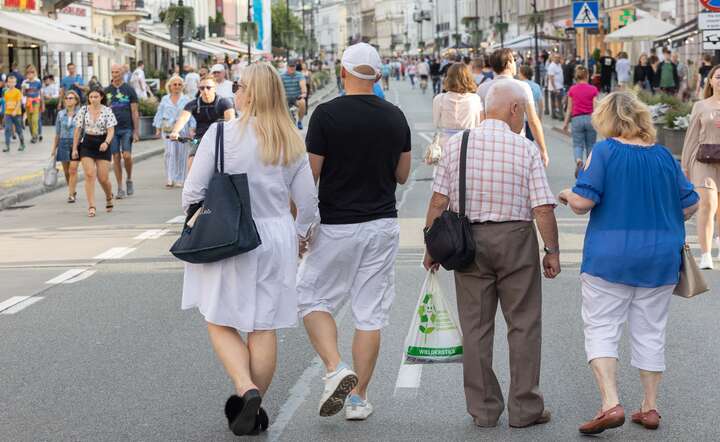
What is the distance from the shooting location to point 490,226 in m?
6.18

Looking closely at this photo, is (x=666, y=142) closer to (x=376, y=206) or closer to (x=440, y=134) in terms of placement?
(x=440, y=134)

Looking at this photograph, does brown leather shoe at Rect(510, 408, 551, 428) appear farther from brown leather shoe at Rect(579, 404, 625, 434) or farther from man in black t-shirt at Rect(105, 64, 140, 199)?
man in black t-shirt at Rect(105, 64, 140, 199)

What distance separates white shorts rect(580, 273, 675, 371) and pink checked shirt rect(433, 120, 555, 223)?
0.43 m

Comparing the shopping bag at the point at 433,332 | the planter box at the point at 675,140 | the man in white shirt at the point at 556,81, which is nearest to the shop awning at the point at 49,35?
the man in white shirt at the point at 556,81

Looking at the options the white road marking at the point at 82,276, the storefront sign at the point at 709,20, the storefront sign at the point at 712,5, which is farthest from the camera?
the storefront sign at the point at 709,20

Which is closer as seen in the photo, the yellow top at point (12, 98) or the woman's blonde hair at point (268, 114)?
the woman's blonde hair at point (268, 114)

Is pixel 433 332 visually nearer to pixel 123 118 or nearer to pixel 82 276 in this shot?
pixel 82 276

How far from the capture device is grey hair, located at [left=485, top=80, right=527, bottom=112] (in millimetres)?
6246

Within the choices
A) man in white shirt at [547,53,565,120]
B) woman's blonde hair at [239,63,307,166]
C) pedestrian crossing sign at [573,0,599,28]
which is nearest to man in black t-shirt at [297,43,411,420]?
woman's blonde hair at [239,63,307,166]

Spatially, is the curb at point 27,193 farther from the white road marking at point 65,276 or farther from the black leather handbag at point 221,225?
the black leather handbag at point 221,225

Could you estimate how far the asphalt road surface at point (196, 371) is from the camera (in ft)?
20.8

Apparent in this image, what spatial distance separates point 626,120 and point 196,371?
2906 mm

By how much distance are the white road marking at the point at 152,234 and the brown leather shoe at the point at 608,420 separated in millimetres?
9084

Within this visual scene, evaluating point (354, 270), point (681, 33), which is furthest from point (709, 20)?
point (681, 33)
